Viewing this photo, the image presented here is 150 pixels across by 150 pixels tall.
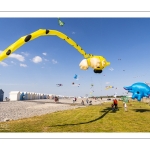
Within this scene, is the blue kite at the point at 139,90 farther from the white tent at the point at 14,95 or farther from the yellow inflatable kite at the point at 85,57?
the white tent at the point at 14,95

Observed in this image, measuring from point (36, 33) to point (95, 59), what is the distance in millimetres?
4089

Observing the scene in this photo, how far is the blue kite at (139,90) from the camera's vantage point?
50.7 feet

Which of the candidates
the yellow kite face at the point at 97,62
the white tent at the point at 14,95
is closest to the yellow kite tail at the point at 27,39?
the yellow kite face at the point at 97,62

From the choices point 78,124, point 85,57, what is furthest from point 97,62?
point 78,124

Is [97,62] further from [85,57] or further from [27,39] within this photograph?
[27,39]

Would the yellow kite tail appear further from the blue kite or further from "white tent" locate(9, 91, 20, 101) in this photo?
"white tent" locate(9, 91, 20, 101)

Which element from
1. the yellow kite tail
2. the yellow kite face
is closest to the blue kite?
the yellow kite face
